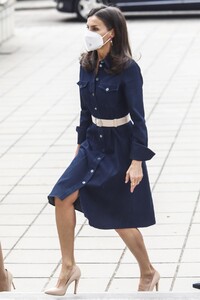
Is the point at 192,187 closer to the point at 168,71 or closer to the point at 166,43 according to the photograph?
the point at 168,71

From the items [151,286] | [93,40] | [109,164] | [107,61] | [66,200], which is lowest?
[151,286]

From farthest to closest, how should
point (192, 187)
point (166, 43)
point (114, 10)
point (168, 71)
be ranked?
1. point (166, 43)
2. point (168, 71)
3. point (192, 187)
4. point (114, 10)

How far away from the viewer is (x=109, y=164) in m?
6.25

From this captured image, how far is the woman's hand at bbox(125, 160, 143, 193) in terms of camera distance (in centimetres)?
613

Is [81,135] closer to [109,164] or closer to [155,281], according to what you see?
[109,164]

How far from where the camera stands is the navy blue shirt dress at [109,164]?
6152 millimetres

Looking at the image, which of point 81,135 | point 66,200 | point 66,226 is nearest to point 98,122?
point 81,135

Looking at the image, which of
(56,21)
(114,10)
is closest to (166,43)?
(56,21)

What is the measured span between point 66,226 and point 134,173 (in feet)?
1.73

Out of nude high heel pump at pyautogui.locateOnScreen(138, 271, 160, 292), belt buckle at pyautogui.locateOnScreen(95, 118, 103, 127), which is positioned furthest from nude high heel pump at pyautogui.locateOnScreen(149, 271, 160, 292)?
belt buckle at pyautogui.locateOnScreen(95, 118, 103, 127)

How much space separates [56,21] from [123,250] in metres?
15.2

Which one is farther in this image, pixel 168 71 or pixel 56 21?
pixel 56 21

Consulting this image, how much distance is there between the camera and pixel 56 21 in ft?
73.5

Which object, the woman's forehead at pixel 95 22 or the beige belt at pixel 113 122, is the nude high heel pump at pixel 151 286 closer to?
the beige belt at pixel 113 122
